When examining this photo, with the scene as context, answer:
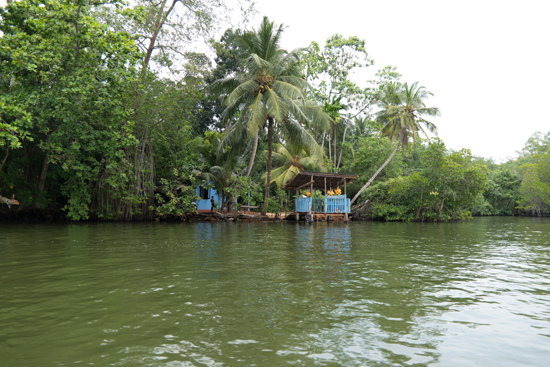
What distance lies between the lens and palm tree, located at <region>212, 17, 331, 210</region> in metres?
20.6

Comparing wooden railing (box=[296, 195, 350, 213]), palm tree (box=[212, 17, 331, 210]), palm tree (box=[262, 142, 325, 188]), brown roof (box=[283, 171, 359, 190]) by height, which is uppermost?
palm tree (box=[212, 17, 331, 210])

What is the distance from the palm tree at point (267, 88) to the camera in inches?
813

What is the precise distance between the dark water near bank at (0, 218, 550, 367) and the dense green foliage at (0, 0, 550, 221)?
9.55m

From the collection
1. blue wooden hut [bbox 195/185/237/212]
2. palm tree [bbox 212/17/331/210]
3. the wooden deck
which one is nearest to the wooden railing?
the wooden deck

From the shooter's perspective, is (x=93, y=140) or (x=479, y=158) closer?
(x=93, y=140)

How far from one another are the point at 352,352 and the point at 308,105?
2058 cm

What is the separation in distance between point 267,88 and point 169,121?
5.66 meters

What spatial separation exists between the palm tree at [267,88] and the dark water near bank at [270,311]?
1402 centimetres

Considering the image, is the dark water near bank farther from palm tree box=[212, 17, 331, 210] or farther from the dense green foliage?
palm tree box=[212, 17, 331, 210]

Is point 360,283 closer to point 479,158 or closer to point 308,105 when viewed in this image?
point 308,105

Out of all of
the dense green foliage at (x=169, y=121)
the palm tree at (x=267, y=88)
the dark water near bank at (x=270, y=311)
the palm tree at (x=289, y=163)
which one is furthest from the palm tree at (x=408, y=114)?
the dark water near bank at (x=270, y=311)

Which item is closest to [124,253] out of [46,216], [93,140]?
[93,140]

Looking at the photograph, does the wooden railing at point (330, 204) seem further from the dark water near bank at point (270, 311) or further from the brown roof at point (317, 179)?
the dark water near bank at point (270, 311)

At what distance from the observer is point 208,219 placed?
23.5m
